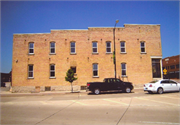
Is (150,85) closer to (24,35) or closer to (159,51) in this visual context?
(159,51)

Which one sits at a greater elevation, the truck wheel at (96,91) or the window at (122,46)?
the window at (122,46)

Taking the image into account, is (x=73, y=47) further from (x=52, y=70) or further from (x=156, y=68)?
(x=156, y=68)

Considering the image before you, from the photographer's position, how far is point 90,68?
24.0m

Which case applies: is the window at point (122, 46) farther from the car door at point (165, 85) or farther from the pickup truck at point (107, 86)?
the car door at point (165, 85)

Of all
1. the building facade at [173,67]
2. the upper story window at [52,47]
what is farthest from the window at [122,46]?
the building facade at [173,67]

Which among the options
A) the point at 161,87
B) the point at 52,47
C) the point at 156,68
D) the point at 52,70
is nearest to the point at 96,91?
the point at 161,87

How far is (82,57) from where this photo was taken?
79.4ft

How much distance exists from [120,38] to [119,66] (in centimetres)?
466

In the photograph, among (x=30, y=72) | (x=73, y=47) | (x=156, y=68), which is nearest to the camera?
(x=30, y=72)

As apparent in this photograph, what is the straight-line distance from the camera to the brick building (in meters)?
23.9

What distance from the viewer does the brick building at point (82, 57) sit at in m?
23.9

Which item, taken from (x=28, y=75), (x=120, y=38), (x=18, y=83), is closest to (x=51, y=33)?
(x=28, y=75)

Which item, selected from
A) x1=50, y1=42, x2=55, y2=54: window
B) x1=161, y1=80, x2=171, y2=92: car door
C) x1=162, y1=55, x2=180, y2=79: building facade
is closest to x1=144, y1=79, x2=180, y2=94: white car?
x1=161, y1=80, x2=171, y2=92: car door

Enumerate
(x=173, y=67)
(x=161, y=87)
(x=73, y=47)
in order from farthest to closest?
(x=173, y=67) → (x=73, y=47) → (x=161, y=87)
